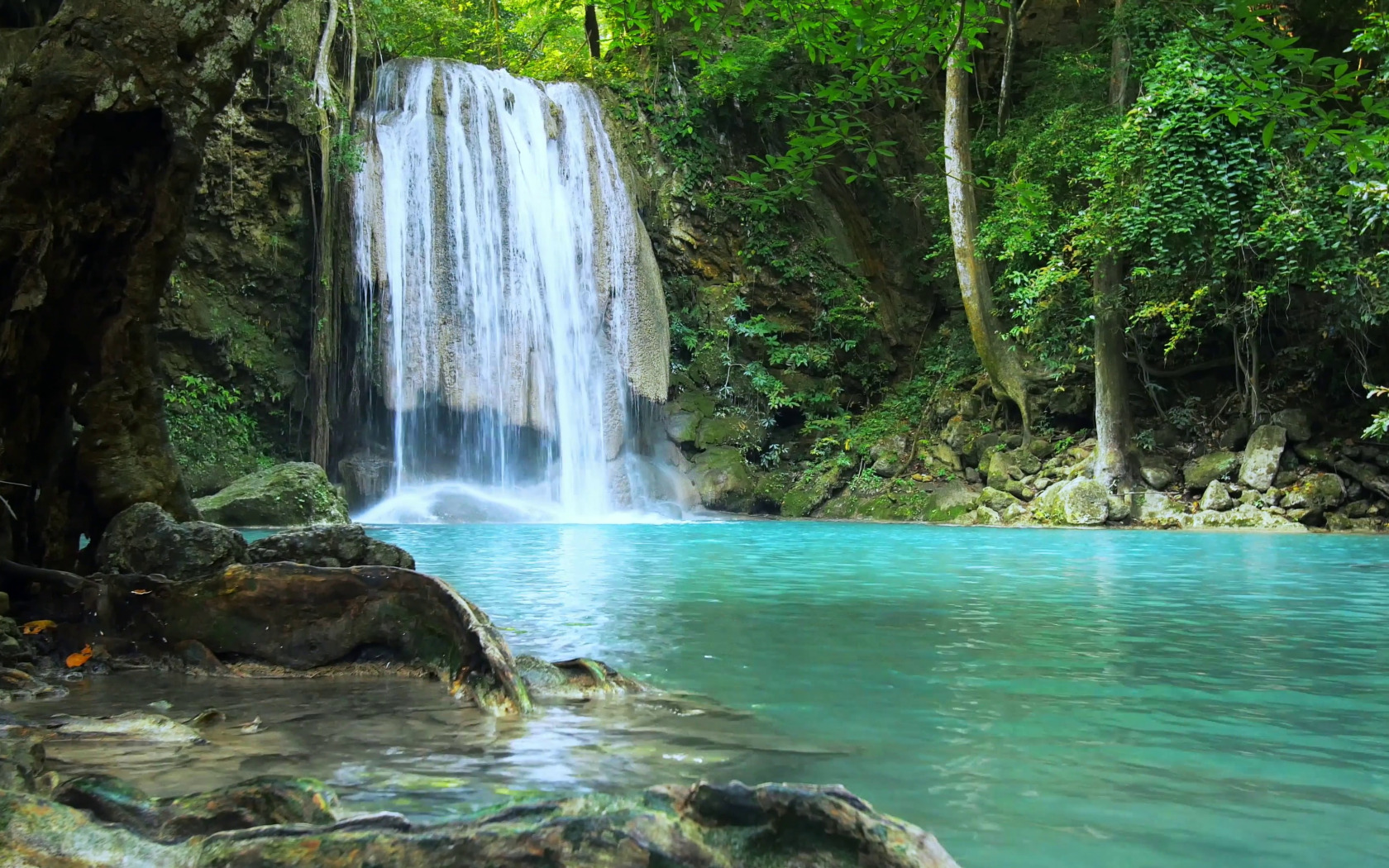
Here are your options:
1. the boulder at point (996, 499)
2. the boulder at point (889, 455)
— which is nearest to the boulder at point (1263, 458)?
the boulder at point (996, 499)

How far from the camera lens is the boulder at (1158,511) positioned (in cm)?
1341

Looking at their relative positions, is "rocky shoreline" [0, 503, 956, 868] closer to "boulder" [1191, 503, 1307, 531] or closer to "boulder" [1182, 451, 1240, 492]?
"boulder" [1191, 503, 1307, 531]

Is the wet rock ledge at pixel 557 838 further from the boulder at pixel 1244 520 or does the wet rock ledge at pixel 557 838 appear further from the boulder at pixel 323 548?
the boulder at pixel 1244 520

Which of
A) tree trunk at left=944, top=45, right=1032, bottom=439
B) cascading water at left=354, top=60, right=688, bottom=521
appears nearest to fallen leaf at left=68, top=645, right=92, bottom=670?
cascading water at left=354, top=60, right=688, bottom=521

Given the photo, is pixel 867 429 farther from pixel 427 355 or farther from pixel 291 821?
pixel 291 821

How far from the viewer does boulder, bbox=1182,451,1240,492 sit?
13719 mm

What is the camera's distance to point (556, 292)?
57.9ft

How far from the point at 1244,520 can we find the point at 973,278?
17.7ft

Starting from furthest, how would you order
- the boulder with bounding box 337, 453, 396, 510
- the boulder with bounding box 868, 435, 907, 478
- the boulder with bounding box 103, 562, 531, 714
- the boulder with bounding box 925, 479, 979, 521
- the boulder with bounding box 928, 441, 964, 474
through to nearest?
the boulder with bounding box 868, 435, 907, 478 → the boulder with bounding box 928, 441, 964, 474 → the boulder with bounding box 925, 479, 979, 521 → the boulder with bounding box 337, 453, 396, 510 → the boulder with bounding box 103, 562, 531, 714

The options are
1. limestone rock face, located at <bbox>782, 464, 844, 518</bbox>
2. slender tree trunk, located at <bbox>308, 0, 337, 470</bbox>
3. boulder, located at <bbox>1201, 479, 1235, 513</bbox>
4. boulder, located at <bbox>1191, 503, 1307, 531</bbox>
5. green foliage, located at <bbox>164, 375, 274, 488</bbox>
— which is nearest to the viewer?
boulder, located at <bbox>1191, 503, 1307, 531</bbox>

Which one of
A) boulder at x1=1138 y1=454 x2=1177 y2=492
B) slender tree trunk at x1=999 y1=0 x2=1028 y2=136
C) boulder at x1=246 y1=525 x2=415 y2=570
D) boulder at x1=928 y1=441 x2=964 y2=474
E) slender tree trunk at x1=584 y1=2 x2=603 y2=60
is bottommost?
boulder at x1=246 y1=525 x2=415 y2=570

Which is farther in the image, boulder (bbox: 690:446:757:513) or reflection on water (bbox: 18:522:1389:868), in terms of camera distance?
boulder (bbox: 690:446:757:513)

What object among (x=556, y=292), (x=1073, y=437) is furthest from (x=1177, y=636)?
(x=556, y=292)

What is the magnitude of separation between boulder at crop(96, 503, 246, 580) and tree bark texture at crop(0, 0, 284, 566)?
0.26 meters
